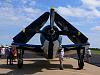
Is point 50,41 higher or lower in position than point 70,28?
lower

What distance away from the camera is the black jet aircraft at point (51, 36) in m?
26.5

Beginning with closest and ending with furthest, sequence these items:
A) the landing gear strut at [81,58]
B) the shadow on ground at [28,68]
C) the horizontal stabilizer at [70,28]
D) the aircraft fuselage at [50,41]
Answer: the shadow on ground at [28,68] < the aircraft fuselage at [50,41] < the horizontal stabilizer at [70,28] < the landing gear strut at [81,58]

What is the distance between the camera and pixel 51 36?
86.4 feet

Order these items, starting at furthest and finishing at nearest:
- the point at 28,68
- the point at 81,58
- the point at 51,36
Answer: the point at 81,58
the point at 28,68
the point at 51,36

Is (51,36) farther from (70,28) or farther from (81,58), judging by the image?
(81,58)

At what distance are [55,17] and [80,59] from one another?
4.12 metres

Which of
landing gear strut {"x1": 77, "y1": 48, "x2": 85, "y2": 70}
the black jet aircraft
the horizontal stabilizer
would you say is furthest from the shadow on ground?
the horizontal stabilizer

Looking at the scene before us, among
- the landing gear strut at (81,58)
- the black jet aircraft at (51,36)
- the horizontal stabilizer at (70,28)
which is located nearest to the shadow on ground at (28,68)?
the black jet aircraft at (51,36)

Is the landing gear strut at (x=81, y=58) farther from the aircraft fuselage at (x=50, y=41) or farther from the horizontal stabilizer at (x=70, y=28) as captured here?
the aircraft fuselage at (x=50, y=41)

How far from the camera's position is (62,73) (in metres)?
24.2

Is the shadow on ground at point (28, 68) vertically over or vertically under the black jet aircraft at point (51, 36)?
under

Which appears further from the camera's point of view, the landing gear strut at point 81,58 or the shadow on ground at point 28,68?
the landing gear strut at point 81,58

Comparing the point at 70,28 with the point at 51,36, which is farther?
the point at 70,28

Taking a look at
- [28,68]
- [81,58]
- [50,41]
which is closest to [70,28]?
[50,41]
